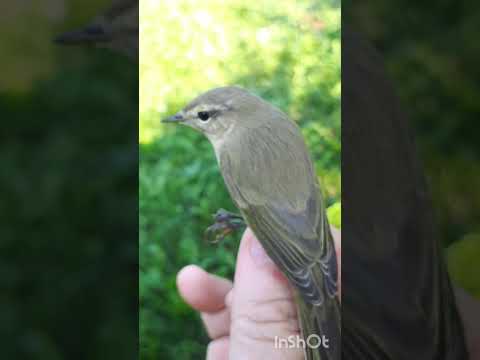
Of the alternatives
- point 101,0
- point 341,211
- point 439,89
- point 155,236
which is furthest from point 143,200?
point 439,89

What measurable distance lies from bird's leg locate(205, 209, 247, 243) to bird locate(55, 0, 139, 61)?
15 centimetres

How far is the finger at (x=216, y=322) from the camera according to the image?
537 mm

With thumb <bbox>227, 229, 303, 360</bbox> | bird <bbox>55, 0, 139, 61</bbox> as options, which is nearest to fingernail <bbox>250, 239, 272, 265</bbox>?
thumb <bbox>227, 229, 303, 360</bbox>

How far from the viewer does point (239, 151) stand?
0.53 metres

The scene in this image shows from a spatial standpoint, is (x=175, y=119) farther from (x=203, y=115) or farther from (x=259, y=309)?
(x=259, y=309)

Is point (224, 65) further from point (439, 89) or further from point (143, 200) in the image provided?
point (439, 89)

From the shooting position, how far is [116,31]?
0.61 meters

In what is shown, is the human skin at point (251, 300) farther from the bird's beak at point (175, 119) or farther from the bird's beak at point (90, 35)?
the bird's beak at point (90, 35)

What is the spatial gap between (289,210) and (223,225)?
4 centimetres

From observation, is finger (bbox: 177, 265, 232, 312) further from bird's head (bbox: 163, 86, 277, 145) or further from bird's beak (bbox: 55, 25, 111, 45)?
bird's beak (bbox: 55, 25, 111, 45)

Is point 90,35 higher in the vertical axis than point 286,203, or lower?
higher

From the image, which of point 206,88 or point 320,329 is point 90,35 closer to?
point 206,88

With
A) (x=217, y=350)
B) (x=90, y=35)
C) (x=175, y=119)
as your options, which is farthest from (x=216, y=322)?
(x=90, y=35)

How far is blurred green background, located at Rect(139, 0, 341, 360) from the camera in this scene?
0.51 meters
